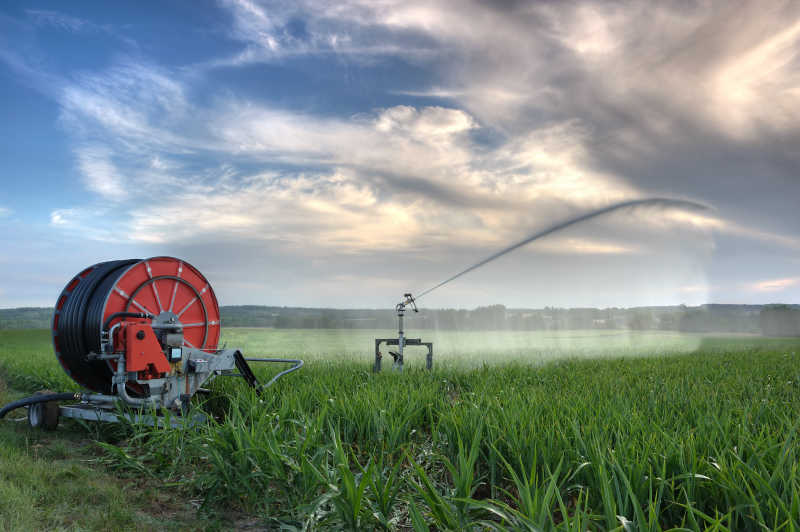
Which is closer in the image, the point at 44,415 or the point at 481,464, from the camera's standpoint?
the point at 481,464

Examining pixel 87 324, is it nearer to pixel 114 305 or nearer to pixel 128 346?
pixel 114 305

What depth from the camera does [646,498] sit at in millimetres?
3492

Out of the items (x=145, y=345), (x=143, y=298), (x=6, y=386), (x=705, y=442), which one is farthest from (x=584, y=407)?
(x=6, y=386)

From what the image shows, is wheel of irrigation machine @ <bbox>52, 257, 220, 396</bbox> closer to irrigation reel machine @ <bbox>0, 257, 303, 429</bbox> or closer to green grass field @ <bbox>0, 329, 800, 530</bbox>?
irrigation reel machine @ <bbox>0, 257, 303, 429</bbox>

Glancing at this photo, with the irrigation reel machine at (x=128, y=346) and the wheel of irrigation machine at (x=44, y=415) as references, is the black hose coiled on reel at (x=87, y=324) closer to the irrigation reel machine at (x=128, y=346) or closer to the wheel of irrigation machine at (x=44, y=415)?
the irrigation reel machine at (x=128, y=346)

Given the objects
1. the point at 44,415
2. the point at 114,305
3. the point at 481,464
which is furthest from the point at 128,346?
the point at 481,464

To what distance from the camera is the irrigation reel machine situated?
6.83 metres

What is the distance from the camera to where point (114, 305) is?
7223 millimetres

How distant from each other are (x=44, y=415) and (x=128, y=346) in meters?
2.06

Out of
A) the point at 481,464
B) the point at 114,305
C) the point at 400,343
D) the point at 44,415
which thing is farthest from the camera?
the point at 400,343

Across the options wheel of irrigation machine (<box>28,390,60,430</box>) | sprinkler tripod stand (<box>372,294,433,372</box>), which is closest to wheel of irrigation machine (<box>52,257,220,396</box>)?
wheel of irrigation machine (<box>28,390,60,430</box>)

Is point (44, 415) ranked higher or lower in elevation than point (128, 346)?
lower

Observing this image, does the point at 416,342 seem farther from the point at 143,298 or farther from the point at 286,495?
the point at 286,495

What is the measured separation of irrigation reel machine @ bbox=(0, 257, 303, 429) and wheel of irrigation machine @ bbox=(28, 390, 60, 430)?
0.05 ft
